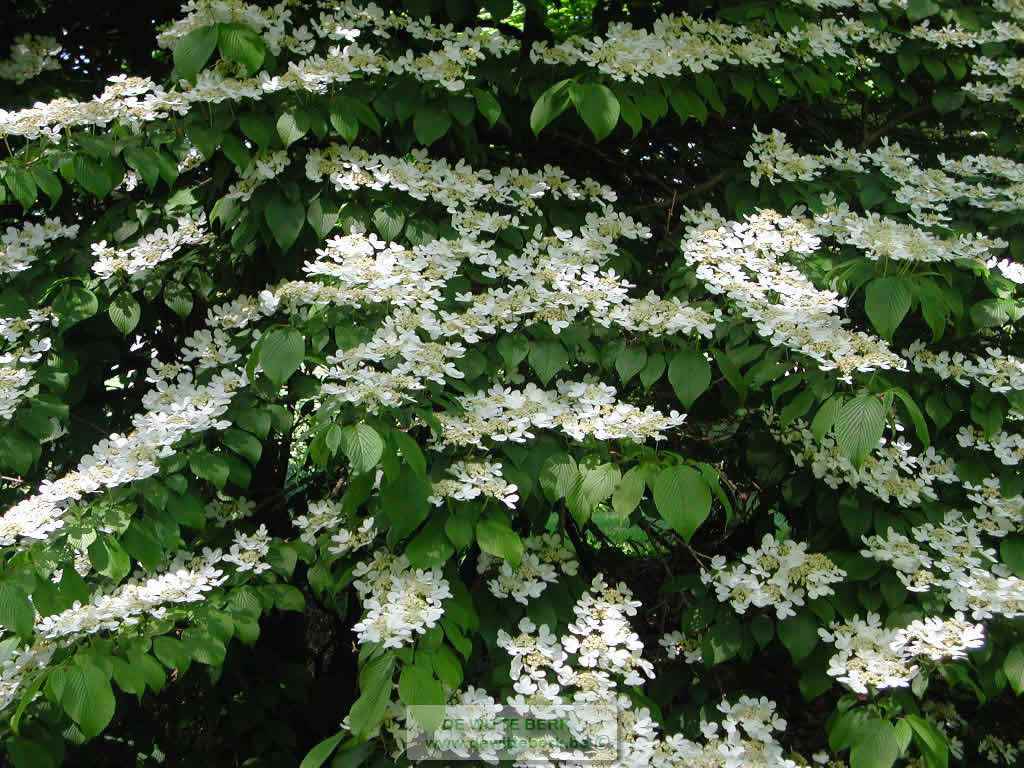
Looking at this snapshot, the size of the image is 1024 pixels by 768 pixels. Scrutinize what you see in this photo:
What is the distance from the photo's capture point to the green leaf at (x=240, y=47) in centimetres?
236

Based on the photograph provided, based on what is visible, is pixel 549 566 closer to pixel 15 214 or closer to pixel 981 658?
pixel 981 658

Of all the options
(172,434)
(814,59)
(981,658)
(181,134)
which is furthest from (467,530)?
(814,59)

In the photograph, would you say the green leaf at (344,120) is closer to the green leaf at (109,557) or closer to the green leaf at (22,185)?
the green leaf at (22,185)

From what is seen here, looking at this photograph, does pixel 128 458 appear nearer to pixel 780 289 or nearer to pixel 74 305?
pixel 74 305

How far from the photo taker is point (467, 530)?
6.43 ft

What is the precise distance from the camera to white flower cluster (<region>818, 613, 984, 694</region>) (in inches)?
77.5

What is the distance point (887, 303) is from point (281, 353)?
1.27 meters

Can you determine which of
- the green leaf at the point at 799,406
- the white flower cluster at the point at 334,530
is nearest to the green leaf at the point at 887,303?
the green leaf at the point at 799,406

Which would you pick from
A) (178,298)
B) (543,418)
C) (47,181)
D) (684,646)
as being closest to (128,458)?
(178,298)

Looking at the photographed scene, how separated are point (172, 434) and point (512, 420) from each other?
70 cm

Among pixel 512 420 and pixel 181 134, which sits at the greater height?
pixel 181 134

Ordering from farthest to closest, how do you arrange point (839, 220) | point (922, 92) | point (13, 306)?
point (922, 92) < point (839, 220) < point (13, 306)

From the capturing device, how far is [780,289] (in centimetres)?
231

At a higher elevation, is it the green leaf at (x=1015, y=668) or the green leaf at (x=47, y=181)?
the green leaf at (x=47, y=181)
